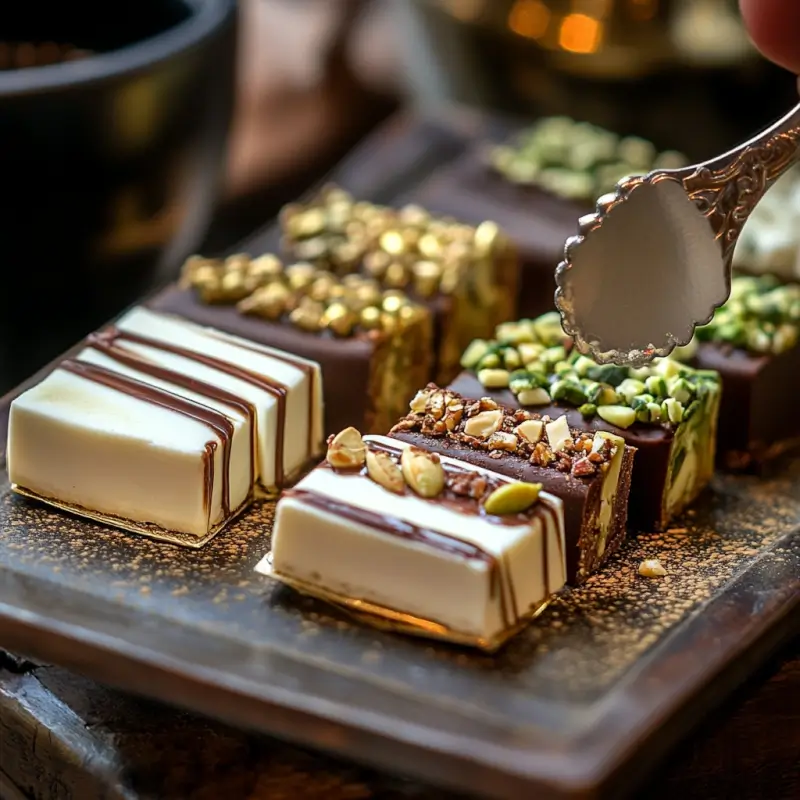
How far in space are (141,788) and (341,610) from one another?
0.30 metres

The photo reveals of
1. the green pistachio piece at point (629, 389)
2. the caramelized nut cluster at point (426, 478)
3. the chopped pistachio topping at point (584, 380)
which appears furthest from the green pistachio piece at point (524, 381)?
the caramelized nut cluster at point (426, 478)

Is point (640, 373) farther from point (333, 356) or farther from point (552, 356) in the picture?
point (333, 356)

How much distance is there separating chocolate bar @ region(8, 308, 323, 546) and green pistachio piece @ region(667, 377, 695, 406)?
49cm

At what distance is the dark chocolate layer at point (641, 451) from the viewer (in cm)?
178

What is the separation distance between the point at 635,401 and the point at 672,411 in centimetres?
5

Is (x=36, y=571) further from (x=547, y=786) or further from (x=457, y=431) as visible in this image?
(x=547, y=786)

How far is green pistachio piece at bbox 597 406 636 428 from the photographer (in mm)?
1774

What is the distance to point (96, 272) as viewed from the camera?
7.36ft

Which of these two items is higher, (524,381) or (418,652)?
(524,381)

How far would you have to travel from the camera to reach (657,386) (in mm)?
1822

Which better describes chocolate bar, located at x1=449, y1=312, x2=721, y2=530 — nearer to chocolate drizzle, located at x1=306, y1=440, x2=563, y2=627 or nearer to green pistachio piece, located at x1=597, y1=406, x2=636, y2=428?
green pistachio piece, located at x1=597, y1=406, x2=636, y2=428

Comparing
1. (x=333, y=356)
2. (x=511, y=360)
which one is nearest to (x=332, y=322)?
(x=333, y=356)

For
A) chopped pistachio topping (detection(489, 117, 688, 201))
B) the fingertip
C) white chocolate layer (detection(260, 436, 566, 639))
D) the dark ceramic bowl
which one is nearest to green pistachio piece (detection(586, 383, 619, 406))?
white chocolate layer (detection(260, 436, 566, 639))

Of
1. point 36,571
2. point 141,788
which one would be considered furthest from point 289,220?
point 141,788
